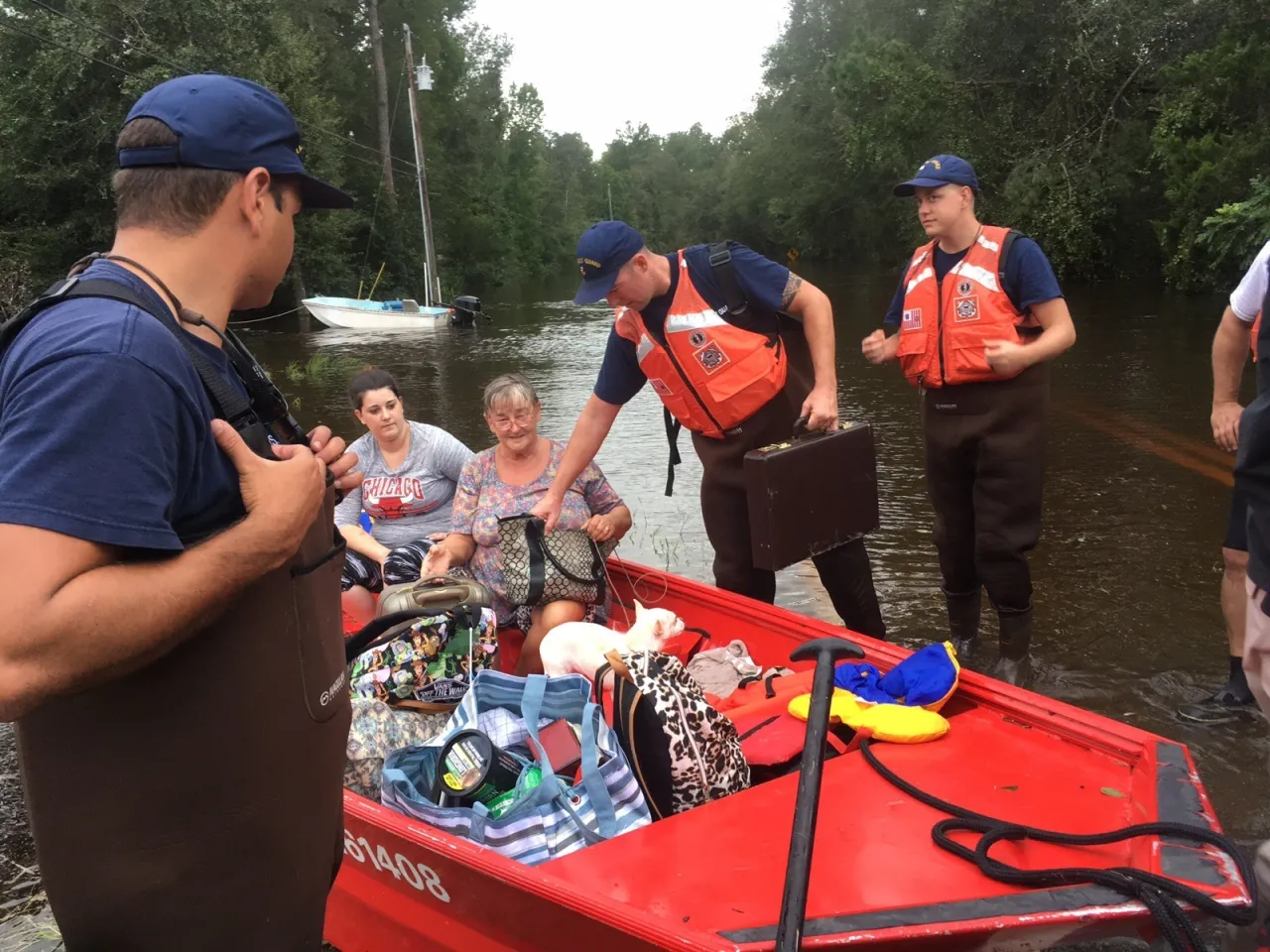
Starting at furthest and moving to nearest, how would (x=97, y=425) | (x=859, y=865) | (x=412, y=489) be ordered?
(x=412, y=489) → (x=859, y=865) → (x=97, y=425)

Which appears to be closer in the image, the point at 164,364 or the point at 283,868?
the point at 164,364

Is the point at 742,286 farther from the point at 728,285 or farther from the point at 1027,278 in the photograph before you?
the point at 1027,278

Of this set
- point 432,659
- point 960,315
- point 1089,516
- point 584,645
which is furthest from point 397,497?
point 1089,516

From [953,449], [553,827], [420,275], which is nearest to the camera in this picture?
[553,827]

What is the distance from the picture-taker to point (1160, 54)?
1872cm

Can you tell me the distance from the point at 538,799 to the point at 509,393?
6.14 ft

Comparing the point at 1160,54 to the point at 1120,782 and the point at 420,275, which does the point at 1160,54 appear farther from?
the point at 420,275

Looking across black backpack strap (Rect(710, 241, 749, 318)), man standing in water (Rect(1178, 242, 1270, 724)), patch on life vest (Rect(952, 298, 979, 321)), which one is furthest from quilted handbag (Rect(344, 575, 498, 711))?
man standing in water (Rect(1178, 242, 1270, 724))

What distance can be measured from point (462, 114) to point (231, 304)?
44.5 meters

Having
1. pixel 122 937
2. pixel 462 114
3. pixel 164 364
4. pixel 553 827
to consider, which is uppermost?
pixel 462 114

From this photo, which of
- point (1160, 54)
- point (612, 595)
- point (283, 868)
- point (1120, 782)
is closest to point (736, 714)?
point (1120, 782)

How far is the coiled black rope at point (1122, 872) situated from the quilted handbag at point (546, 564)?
1.70 meters

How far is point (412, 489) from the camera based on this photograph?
4676mm

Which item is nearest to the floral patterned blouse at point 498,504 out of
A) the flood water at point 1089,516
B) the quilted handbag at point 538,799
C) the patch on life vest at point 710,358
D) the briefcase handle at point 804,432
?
the patch on life vest at point 710,358
